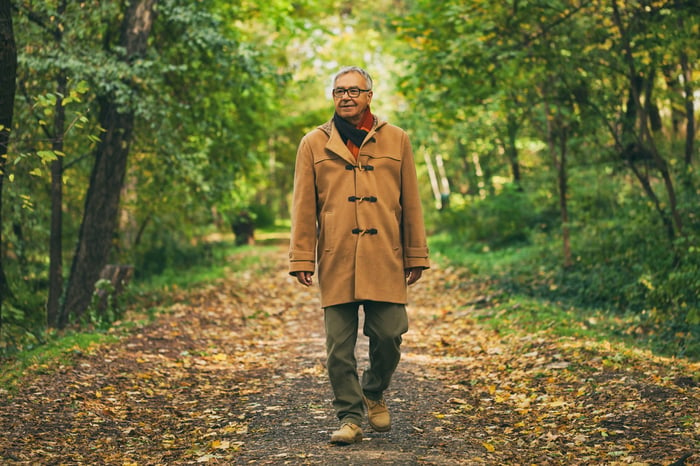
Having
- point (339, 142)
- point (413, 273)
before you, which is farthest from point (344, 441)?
point (339, 142)

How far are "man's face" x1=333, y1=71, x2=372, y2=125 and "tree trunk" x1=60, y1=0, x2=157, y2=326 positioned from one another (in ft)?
22.9

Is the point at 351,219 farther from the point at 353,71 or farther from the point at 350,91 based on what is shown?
the point at 353,71

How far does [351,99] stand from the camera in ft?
16.6

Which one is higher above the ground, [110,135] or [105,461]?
[110,135]

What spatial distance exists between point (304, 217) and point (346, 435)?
1.48 metres

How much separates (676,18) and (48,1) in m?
7.92

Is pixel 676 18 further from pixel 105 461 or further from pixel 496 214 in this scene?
pixel 496 214

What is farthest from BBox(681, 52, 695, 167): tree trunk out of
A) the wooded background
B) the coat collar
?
the coat collar

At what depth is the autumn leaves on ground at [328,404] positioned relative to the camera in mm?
5039

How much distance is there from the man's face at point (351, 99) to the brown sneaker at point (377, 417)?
197 centimetres

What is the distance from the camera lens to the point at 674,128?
12.8 metres

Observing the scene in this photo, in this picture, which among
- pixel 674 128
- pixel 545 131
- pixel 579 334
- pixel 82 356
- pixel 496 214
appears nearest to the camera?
pixel 82 356

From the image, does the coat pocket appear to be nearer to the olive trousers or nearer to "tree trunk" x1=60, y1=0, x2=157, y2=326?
the olive trousers

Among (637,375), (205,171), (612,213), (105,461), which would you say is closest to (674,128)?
(612,213)
